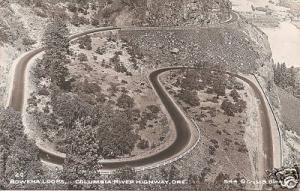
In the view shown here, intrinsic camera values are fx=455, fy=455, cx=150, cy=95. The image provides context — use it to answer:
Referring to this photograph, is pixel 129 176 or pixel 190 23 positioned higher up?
pixel 129 176

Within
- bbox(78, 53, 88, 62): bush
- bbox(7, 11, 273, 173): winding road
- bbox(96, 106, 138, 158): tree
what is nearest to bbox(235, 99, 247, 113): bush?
bbox(7, 11, 273, 173): winding road

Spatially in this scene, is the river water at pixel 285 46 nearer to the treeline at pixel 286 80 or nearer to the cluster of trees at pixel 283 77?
the treeline at pixel 286 80

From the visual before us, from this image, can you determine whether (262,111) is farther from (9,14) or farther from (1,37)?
(9,14)

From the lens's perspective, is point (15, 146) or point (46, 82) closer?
point (15, 146)

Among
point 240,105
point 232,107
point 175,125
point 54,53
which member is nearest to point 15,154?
point 175,125

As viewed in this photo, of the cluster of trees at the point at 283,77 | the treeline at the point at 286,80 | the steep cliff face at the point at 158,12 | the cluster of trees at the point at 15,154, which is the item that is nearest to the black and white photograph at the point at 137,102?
the cluster of trees at the point at 15,154

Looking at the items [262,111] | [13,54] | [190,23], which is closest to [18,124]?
[13,54]

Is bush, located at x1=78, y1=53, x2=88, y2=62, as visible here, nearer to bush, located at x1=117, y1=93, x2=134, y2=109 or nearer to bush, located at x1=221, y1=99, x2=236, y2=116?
bush, located at x1=117, y1=93, x2=134, y2=109
